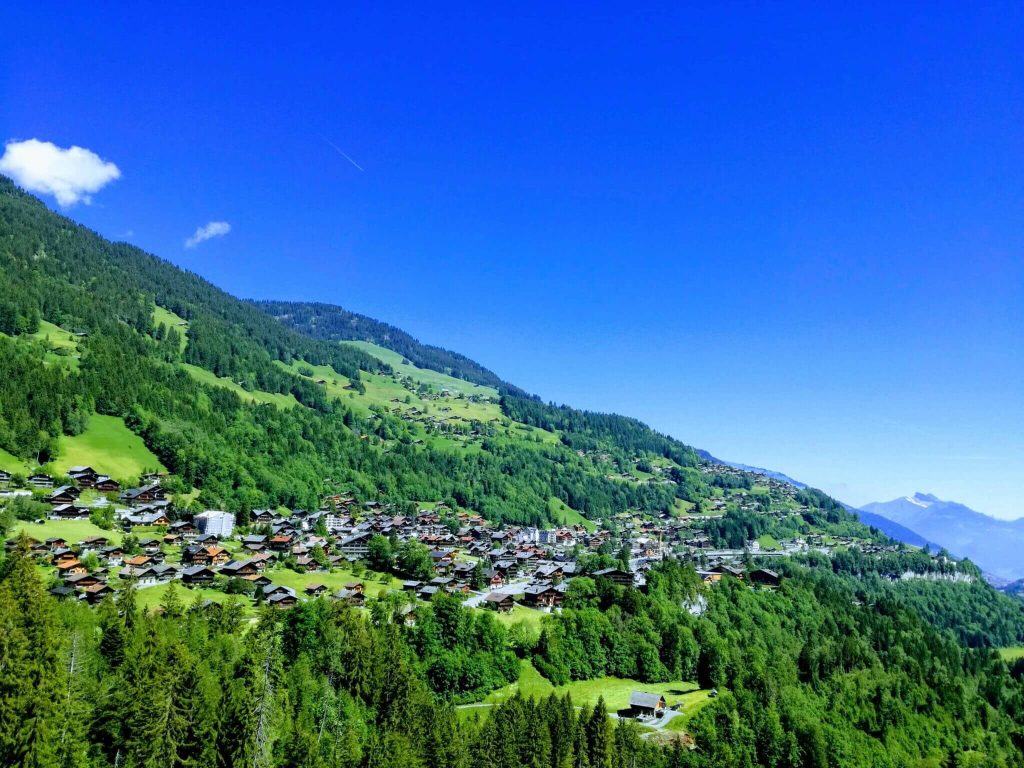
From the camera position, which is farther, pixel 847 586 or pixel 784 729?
pixel 847 586

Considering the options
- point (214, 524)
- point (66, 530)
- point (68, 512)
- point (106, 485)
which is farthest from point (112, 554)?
point (106, 485)

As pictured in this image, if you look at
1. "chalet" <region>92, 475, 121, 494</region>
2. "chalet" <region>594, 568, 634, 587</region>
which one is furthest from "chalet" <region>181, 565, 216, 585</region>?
"chalet" <region>594, 568, 634, 587</region>

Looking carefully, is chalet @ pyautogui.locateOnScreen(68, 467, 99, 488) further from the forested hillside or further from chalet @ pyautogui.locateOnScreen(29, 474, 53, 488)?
the forested hillside

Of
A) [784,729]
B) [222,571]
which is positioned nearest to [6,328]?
[222,571]

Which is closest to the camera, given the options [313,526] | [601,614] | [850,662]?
[601,614]

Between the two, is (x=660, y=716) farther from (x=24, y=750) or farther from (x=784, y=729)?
(x=24, y=750)

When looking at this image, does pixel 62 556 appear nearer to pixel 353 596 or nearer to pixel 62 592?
pixel 62 592

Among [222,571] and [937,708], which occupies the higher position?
[222,571]
